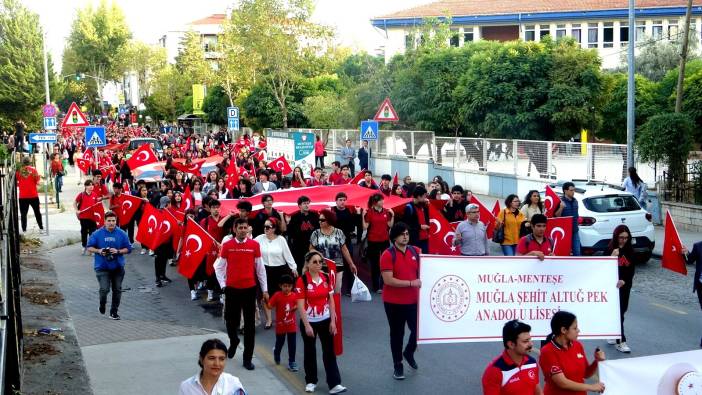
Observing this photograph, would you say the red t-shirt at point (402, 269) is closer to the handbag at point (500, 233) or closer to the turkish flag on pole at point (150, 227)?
the handbag at point (500, 233)

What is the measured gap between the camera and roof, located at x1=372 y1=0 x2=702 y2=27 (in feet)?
225

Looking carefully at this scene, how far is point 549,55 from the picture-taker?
107 ft

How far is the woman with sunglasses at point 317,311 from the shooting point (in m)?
9.16

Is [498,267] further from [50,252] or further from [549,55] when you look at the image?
[549,55]

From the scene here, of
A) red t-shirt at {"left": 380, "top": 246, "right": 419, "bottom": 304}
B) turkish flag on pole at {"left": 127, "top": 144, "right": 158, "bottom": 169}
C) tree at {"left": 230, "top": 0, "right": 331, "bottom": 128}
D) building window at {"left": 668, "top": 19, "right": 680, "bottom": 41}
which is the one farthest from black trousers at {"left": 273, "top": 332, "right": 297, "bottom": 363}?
building window at {"left": 668, "top": 19, "right": 680, "bottom": 41}

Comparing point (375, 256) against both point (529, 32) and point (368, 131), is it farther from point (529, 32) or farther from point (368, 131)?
point (529, 32)

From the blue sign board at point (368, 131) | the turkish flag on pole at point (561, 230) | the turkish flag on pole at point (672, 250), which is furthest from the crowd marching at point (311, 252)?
the blue sign board at point (368, 131)

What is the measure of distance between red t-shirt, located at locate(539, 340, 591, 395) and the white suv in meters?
10.6

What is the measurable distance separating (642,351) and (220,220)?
666cm

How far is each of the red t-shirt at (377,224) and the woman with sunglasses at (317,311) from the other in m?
5.10

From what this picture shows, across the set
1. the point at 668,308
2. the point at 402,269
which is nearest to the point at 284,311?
the point at 402,269

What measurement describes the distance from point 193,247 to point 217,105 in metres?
60.2

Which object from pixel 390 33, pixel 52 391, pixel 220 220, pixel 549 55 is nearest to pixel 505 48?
pixel 549 55

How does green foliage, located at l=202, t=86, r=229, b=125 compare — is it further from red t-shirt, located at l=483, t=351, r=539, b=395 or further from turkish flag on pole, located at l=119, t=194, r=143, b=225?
red t-shirt, located at l=483, t=351, r=539, b=395
